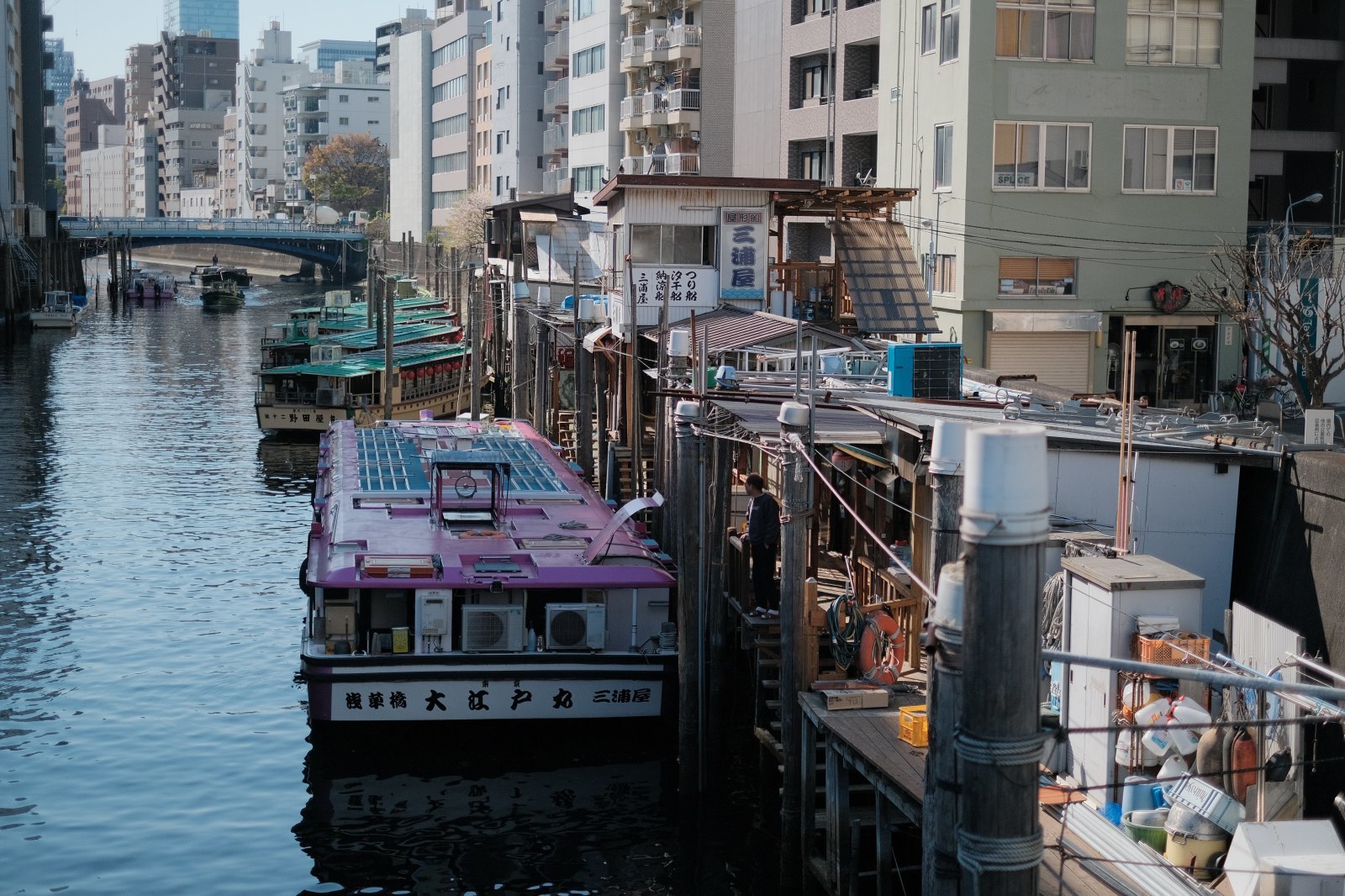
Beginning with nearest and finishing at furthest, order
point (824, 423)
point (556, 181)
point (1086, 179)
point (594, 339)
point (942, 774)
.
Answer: point (942, 774) → point (824, 423) → point (594, 339) → point (1086, 179) → point (556, 181)

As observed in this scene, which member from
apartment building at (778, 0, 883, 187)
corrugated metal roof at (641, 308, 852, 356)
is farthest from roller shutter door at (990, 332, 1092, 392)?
apartment building at (778, 0, 883, 187)

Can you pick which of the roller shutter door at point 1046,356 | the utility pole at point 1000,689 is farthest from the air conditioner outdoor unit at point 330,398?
the utility pole at point 1000,689

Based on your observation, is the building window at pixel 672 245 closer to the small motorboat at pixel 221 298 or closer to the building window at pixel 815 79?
the building window at pixel 815 79

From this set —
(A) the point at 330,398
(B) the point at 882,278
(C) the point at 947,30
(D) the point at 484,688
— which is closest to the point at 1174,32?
(C) the point at 947,30

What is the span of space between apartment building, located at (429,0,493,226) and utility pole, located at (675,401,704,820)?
108798 mm

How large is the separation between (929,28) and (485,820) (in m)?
32.0

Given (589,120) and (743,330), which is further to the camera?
(589,120)

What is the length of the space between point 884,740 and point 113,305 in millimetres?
116624

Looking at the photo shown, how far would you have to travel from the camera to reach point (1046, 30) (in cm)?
4200

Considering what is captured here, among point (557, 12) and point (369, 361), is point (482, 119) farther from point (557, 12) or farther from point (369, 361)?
point (369, 361)

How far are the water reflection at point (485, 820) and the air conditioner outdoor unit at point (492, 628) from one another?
1695mm

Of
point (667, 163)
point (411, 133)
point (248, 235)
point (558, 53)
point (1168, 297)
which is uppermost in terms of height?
point (558, 53)

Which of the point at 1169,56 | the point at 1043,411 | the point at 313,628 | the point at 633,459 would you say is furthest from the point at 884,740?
→ the point at 1169,56

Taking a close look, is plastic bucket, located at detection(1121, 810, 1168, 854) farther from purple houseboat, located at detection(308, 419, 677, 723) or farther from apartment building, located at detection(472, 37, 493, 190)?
apartment building, located at detection(472, 37, 493, 190)
